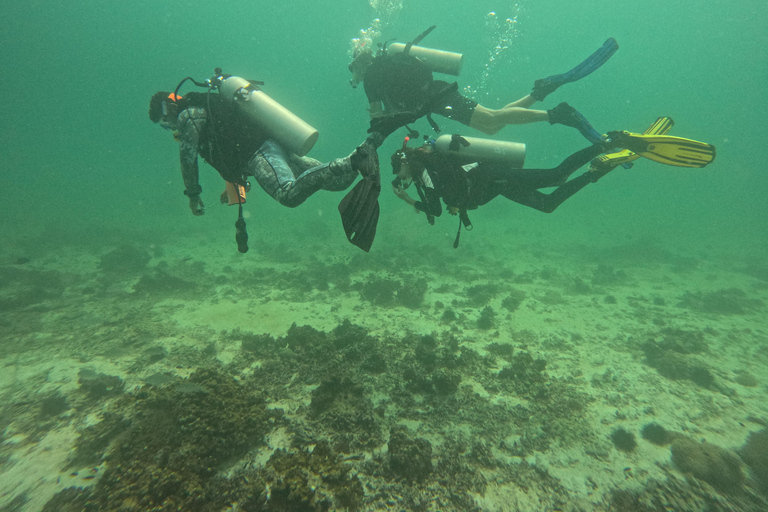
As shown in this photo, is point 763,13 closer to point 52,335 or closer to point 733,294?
point 733,294

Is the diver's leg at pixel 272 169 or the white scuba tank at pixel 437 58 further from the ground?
the white scuba tank at pixel 437 58

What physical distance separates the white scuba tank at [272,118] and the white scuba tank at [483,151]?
94.2 inches

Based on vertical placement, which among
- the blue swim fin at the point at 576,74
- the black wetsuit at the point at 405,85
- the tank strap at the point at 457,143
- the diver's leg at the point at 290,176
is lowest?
the diver's leg at the point at 290,176

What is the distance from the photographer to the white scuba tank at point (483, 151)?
5.32 meters

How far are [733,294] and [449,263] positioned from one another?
10565 mm

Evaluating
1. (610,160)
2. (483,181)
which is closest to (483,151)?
(483,181)

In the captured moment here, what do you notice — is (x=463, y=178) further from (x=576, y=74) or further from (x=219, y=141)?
(x=576, y=74)

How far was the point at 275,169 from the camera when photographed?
3.81 metres

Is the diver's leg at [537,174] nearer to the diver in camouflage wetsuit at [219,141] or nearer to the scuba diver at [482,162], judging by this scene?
the scuba diver at [482,162]

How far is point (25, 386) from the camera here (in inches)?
202

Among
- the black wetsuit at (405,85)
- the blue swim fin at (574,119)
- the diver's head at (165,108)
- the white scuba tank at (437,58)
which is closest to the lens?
the diver's head at (165,108)

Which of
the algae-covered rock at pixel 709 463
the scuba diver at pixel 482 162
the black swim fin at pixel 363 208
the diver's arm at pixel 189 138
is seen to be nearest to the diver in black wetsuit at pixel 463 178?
the scuba diver at pixel 482 162

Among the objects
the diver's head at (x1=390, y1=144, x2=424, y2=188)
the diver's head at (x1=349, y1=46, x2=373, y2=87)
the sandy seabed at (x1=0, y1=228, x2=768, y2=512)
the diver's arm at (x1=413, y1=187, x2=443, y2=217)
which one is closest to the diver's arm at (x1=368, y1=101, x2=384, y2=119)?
the diver's head at (x1=349, y1=46, x2=373, y2=87)

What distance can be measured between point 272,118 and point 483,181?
12.0 ft
